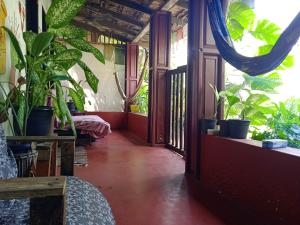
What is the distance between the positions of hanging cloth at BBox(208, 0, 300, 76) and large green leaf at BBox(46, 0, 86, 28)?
1.27 metres

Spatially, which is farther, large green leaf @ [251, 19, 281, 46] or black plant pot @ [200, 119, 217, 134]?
black plant pot @ [200, 119, 217, 134]

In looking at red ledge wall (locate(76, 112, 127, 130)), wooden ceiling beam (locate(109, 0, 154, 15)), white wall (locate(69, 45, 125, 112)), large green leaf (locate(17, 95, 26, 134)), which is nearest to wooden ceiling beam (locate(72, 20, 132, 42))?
white wall (locate(69, 45, 125, 112))

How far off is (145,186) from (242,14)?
6.65 ft

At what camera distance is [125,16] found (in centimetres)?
691

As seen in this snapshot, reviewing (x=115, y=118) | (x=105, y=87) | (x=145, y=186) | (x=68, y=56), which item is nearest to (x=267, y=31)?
(x=68, y=56)

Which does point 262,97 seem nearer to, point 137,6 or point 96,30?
point 137,6

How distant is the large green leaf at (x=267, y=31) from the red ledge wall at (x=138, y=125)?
3.95 meters

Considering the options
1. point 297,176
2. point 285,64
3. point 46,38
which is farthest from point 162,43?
point 297,176

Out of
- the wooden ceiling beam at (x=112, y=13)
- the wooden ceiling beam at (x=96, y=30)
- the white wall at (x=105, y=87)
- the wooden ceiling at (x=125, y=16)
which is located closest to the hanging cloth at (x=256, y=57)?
the wooden ceiling at (x=125, y=16)

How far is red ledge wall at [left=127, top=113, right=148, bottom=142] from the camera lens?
6.54m

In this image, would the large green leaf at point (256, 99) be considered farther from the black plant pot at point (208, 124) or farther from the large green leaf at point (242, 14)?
the large green leaf at point (242, 14)

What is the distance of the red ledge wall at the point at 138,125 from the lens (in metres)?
6.54

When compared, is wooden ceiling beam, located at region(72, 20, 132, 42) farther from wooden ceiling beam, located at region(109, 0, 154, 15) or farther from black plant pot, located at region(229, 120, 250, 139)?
black plant pot, located at region(229, 120, 250, 139)

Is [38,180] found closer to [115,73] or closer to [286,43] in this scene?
[286,43]
